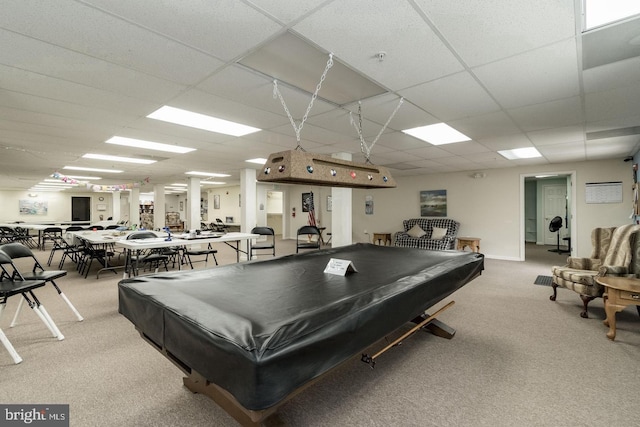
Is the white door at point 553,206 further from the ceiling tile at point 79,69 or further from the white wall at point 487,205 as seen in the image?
the ceiling tile at point 79,69

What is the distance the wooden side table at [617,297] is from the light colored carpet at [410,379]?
171 mm

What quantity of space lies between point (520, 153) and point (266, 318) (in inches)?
250

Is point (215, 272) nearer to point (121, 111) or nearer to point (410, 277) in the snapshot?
point (410, 277)

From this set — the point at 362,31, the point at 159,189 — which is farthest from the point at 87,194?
the point at 362,31

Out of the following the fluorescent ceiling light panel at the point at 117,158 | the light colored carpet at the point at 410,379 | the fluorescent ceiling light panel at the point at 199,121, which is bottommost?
→ the light colored carpet at the point at 410,379

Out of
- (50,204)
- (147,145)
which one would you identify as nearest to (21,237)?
(147,145)

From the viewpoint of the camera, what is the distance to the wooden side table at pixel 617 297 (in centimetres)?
283

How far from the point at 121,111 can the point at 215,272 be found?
2.29 metres

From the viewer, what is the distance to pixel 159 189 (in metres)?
11.9

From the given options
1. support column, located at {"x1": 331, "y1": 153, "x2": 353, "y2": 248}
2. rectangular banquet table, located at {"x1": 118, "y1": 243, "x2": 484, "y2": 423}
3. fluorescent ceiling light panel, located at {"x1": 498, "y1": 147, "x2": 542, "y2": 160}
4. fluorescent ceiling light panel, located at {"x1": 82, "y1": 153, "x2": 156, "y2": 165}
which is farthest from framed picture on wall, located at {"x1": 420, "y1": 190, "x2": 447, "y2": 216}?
fluorescent ceiling light panel, located at {"x1": 82, "y1": 153, "x2": 156, "y2": 165}

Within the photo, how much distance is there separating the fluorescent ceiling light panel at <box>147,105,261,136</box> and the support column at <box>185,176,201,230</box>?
5.97 metres

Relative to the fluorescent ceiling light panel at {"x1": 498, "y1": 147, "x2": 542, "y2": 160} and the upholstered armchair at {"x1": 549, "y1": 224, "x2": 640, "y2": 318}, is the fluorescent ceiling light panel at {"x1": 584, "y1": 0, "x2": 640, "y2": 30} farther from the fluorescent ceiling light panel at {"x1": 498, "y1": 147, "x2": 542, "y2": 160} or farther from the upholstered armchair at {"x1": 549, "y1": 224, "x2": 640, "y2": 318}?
the fluorescent ceiling light panel at {"x1": 498, "y1": 147, "x2": 542, "y2": 160}

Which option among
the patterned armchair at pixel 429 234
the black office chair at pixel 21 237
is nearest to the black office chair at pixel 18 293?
the patterned armchair at pixel 429 234

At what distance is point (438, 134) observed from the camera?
4488 mm
